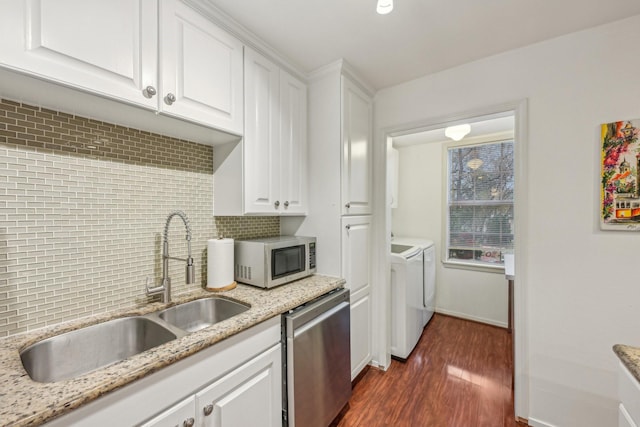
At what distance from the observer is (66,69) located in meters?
0.87

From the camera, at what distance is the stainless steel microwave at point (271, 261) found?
1.48 meters

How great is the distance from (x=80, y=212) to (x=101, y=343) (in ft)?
1.92

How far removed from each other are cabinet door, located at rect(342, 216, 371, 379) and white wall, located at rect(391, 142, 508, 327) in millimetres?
1786

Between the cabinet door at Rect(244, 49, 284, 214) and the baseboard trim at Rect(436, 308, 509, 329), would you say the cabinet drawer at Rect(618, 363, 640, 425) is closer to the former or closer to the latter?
the cabinet door at Rect(244, 49, 284, 214)

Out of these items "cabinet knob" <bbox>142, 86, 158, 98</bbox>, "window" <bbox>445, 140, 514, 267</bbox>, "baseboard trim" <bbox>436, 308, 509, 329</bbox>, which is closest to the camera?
"cabinet knob" <bbox>142, 86, 158, 98</bbox>

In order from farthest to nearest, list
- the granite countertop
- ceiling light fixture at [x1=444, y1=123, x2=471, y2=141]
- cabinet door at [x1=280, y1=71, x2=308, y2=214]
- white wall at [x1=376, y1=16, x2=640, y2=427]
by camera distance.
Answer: ceiling light fixture at [x1=444, y1=123, x2=471, y2=141] < cabinet door at [x1=280, y1=71, x2=308, y2=214] < white wall at [x1=376, y1=16, x2=640, y2=427] < the granite countertop

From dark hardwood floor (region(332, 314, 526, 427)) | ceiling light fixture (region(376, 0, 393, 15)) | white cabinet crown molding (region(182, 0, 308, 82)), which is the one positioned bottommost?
dark hardwood floor (region(332, 314, 526, 427))

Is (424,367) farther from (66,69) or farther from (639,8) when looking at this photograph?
(66,69)

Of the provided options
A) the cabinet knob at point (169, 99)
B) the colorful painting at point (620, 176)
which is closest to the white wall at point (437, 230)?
the colorful painting at point (620, 176)

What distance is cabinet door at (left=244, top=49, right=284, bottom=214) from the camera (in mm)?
1495

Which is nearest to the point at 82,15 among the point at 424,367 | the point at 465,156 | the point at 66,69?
the point at 66,69

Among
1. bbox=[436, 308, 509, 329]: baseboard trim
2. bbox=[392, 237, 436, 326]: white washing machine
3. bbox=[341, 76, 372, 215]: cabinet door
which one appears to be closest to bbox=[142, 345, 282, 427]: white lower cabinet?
bbox=[341, 76, 372, 215]: cabinet door

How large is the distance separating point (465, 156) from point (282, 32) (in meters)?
2.89

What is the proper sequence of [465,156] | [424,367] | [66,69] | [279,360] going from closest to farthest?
[66,69] → [279,360] → [424,367] → [465,156]
